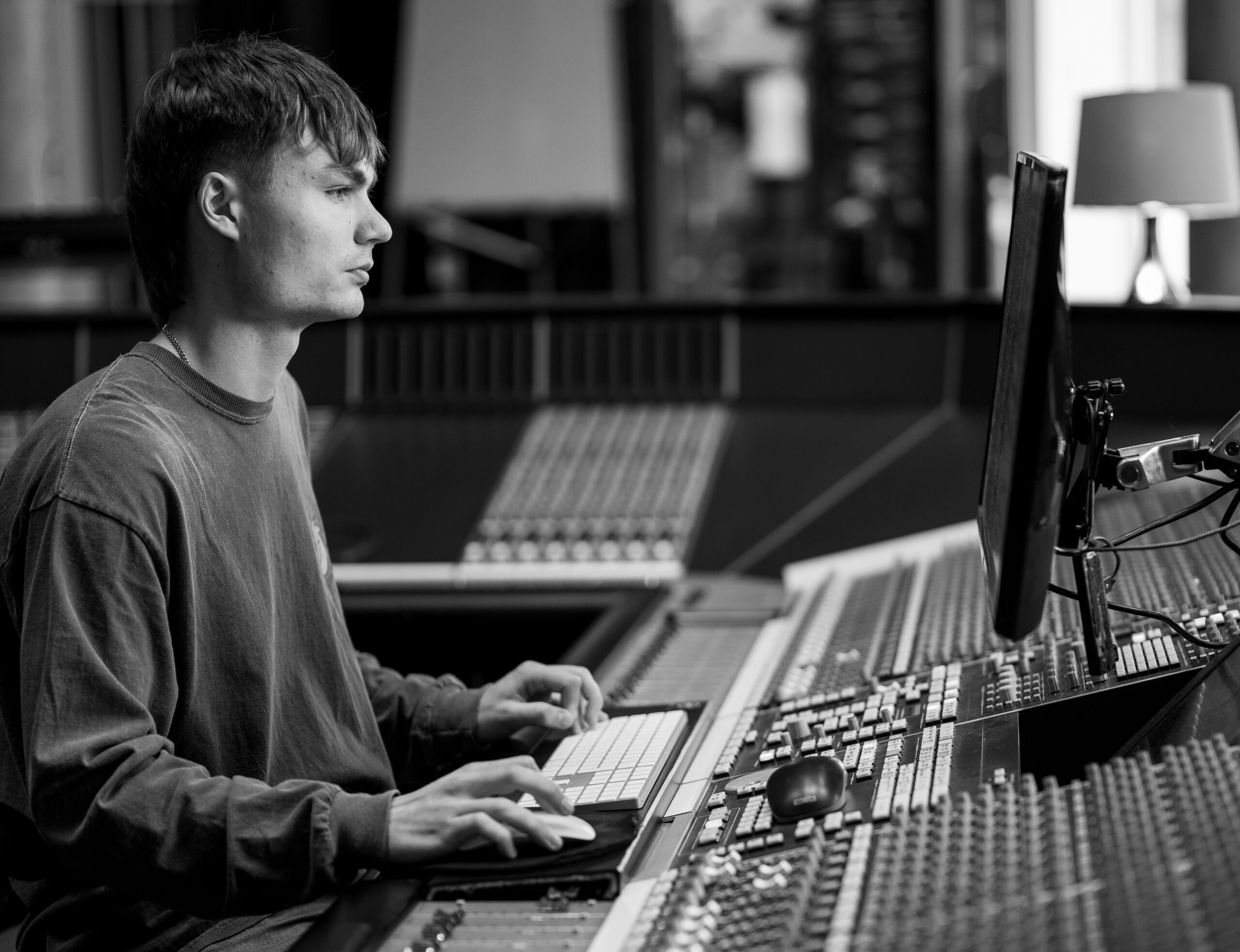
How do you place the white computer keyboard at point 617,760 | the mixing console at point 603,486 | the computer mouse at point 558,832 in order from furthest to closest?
the mixing console at point 603,486 → the white computer keyboard at point 617,760 → the computer mouse at point 558,832

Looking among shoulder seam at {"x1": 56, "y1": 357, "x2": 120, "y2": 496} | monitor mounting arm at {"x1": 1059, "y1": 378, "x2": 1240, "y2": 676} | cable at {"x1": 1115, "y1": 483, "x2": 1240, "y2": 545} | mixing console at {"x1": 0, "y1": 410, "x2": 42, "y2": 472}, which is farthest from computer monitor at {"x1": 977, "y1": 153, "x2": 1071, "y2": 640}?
mixing console at {"x1": 0, "y1": 410, "x2": 42, "y2": 472}

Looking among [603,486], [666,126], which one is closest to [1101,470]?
[603,486]

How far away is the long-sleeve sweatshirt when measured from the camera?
3.60 feet

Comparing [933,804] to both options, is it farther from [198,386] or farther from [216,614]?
[198,386]

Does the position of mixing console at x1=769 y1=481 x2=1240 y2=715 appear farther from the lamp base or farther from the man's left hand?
the lamp base

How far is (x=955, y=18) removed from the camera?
5.77 metres

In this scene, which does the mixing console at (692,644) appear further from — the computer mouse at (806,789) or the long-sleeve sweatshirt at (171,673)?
the computer mouse at (806,789)

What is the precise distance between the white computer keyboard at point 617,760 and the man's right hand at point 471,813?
5 cm

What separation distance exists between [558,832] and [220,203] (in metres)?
→ 0.63

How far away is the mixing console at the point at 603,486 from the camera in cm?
246

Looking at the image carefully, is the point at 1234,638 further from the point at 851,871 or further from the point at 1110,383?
the point at 851,871

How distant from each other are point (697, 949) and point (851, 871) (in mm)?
121

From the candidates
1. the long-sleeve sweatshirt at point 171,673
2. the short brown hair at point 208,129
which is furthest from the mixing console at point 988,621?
the short brown hair at point 208,129

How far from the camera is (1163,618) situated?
133cm
